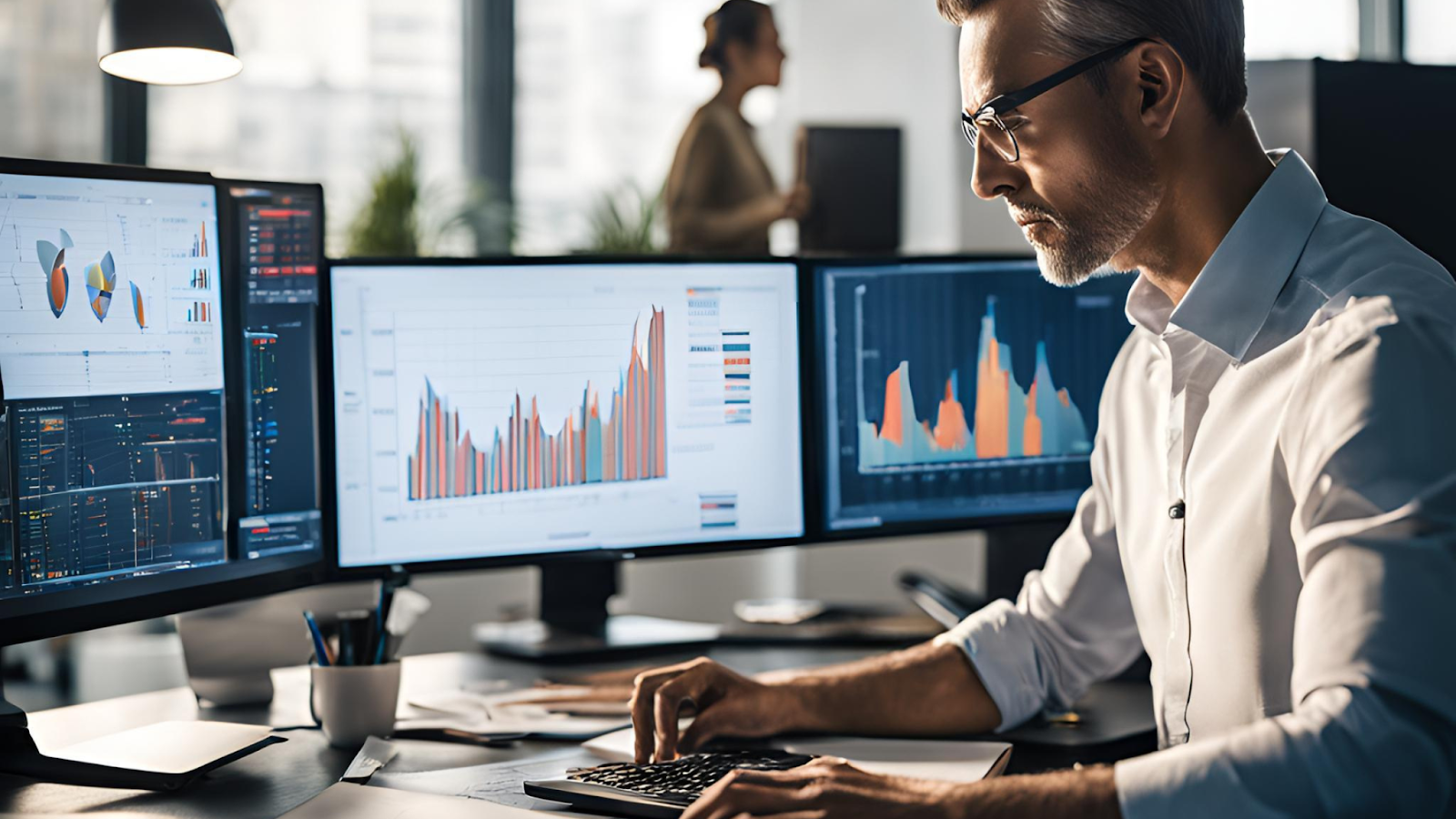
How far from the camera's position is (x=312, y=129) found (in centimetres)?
348

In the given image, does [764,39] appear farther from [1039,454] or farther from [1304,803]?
[1304,803]

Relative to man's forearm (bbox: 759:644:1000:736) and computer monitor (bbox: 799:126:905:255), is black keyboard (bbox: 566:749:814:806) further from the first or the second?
computer monitor (bbox: 799:126:905:255)

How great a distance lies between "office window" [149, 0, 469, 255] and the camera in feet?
10.8

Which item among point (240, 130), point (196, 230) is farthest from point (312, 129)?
point (196, 230)

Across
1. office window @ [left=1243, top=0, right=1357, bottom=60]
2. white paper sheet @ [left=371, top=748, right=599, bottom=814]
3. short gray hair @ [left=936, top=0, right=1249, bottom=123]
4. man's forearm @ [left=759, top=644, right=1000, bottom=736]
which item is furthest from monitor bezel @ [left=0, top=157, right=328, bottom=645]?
office window @ [left=1243, top=0, right=1357, bottom=60]

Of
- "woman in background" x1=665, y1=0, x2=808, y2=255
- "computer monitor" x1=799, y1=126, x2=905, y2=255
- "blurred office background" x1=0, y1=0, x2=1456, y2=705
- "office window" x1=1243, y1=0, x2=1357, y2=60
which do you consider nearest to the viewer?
"computer monitor" x1=799, y1=126, x2=905, y2=255

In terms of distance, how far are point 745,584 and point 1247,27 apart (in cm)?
266

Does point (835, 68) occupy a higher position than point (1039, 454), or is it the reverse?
point (835, 68)

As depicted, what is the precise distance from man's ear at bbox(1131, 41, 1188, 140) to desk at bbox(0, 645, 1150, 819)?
60cm

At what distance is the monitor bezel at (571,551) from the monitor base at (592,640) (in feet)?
0.47

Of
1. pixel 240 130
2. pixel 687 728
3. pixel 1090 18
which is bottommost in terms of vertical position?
pixel 687 728

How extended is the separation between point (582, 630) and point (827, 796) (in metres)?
0.86

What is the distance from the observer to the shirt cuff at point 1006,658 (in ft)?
4.10

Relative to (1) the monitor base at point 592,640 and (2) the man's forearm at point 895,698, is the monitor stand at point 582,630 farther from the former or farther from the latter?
(2) the man's forearm at point 895,698
